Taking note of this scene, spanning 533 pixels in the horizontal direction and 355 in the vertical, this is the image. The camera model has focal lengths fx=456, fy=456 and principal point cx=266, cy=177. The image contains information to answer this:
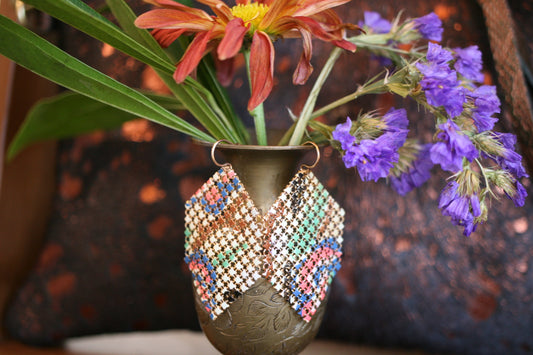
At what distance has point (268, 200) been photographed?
17.0 inches

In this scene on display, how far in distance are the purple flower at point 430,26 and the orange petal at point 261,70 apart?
0.64 feet

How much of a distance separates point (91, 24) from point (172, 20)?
0.22 ft

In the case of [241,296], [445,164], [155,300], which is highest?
[445,164]

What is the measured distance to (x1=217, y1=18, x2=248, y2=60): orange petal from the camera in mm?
349

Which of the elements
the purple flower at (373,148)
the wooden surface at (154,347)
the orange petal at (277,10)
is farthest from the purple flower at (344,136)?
the wooden surface at (154,347)

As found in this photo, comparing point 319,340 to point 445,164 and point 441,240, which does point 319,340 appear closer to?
point 441,240

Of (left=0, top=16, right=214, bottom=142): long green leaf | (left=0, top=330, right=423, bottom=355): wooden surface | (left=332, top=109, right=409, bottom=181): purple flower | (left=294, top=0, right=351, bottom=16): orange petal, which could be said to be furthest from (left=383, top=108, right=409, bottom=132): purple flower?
(left=0, top=330, right=423, bottom=355): wooden surface

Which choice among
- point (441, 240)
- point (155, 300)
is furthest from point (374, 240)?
point (155, 300)

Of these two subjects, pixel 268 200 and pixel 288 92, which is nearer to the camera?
pixel 268 200

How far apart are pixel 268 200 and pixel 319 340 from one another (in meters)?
0.31

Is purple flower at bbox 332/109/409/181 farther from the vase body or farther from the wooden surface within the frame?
the wooden surface

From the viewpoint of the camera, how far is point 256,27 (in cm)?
40

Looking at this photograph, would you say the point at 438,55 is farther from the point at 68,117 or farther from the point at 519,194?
the point at 68,117

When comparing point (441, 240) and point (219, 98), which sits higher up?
point (219, 98)
